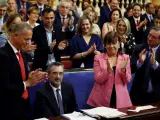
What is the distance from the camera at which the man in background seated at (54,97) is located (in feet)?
9.60

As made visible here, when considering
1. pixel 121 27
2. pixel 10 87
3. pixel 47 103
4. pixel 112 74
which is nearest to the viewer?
pixel 10 87

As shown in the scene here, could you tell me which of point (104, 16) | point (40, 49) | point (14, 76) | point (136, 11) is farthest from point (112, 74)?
point (104, 16)

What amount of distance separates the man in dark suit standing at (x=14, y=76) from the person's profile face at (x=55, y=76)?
1.88 ft

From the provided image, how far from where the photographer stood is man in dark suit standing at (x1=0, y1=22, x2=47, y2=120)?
7.54 ft

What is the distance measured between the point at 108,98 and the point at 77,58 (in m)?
0.89

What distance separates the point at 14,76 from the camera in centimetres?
236

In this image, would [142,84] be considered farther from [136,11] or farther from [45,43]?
[136,11]

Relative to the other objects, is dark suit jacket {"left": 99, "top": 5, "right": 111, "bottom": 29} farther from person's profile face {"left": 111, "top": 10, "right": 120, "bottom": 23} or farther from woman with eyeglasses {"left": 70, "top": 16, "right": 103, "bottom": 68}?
woman with eyeglasses {"left": 70, "top": 16, "right": 103, "bottom": 68}

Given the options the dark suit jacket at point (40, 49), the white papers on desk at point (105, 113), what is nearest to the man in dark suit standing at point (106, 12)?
the dark suit jacket at point (40, 49)

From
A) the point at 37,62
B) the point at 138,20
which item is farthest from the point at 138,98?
the point at 138,20

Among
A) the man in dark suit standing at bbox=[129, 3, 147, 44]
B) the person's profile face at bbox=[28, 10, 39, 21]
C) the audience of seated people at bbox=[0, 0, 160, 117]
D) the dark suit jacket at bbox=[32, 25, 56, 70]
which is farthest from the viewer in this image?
the man in dark suit standing at bbox=[129, 3, 147, 44]

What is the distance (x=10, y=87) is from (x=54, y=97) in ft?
2.37

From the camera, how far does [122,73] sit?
3.11 metres

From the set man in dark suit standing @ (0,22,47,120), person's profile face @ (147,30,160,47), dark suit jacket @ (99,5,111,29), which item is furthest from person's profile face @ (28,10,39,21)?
man in dark suit standing @ (0,22,47,120)
